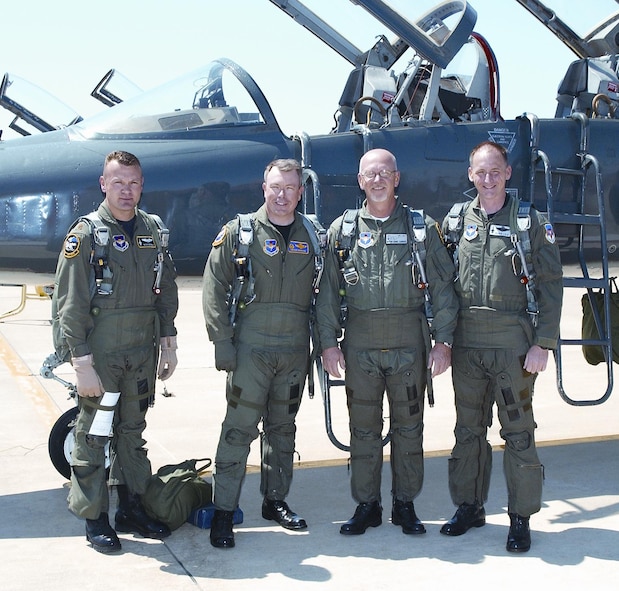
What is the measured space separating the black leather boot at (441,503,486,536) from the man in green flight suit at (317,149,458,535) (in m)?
0.15

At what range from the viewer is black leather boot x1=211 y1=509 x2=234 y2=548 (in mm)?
4098

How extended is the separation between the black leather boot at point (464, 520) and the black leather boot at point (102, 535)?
5.49 feet

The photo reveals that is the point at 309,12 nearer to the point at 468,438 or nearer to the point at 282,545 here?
the point at 468,438

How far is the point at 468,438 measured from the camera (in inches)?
168

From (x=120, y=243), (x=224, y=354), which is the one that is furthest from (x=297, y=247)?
(x=120, y=243)

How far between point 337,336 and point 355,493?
2.78 ft

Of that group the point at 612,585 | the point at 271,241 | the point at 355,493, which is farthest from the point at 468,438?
the point at 271,241

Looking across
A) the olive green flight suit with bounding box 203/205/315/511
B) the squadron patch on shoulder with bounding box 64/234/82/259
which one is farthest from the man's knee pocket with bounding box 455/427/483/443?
the squadron patch on shoulder with bounding box 64/234/82/259

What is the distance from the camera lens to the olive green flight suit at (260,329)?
407 cm

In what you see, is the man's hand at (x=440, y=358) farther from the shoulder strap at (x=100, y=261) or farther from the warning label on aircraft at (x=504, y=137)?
the warning label on aircraft at (x=504, y=137)

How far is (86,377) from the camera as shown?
390 cm

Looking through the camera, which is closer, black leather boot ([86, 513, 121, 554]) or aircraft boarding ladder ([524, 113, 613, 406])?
black leather boot ([86, 513, 121, 554])

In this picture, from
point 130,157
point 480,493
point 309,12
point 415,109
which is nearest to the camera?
point 130,157

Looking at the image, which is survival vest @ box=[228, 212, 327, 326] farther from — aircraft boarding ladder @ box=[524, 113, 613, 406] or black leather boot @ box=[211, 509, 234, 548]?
aircraft boarding ladder @ box=[524, 113, 613, 406]
